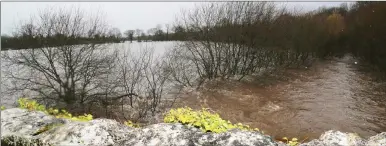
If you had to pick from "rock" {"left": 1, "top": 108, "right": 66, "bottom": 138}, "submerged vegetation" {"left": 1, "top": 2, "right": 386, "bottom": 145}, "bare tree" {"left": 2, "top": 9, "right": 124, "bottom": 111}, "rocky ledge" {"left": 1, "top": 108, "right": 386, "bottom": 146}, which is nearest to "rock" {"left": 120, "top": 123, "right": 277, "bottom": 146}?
"rocky ledge" {"left": 1, "top": 108, "right": 386, "bottom": 146}

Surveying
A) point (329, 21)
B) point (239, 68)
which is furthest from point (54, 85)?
point (329, 21)

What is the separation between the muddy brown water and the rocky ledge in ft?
21.2

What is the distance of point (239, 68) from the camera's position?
939 inches

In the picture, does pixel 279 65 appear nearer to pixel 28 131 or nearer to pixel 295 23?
pixel 295 23

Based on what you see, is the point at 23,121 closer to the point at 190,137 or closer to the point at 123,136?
the point at 123,136

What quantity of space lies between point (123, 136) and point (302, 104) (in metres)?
13.6

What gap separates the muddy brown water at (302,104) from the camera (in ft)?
42.4

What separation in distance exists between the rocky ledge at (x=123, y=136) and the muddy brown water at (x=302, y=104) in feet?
21.2

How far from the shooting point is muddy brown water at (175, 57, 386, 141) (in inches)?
509

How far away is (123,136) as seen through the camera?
4.30 m

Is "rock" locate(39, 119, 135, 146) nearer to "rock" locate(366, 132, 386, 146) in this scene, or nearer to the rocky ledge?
the rocky ledge

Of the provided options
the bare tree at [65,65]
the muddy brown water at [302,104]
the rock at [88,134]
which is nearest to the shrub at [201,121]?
the rock at [88,134]

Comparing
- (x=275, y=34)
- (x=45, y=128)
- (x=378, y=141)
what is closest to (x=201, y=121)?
(x=45, y=128)

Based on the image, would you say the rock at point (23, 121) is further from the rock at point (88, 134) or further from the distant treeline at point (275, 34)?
the distant treeline at point (275, 34)
